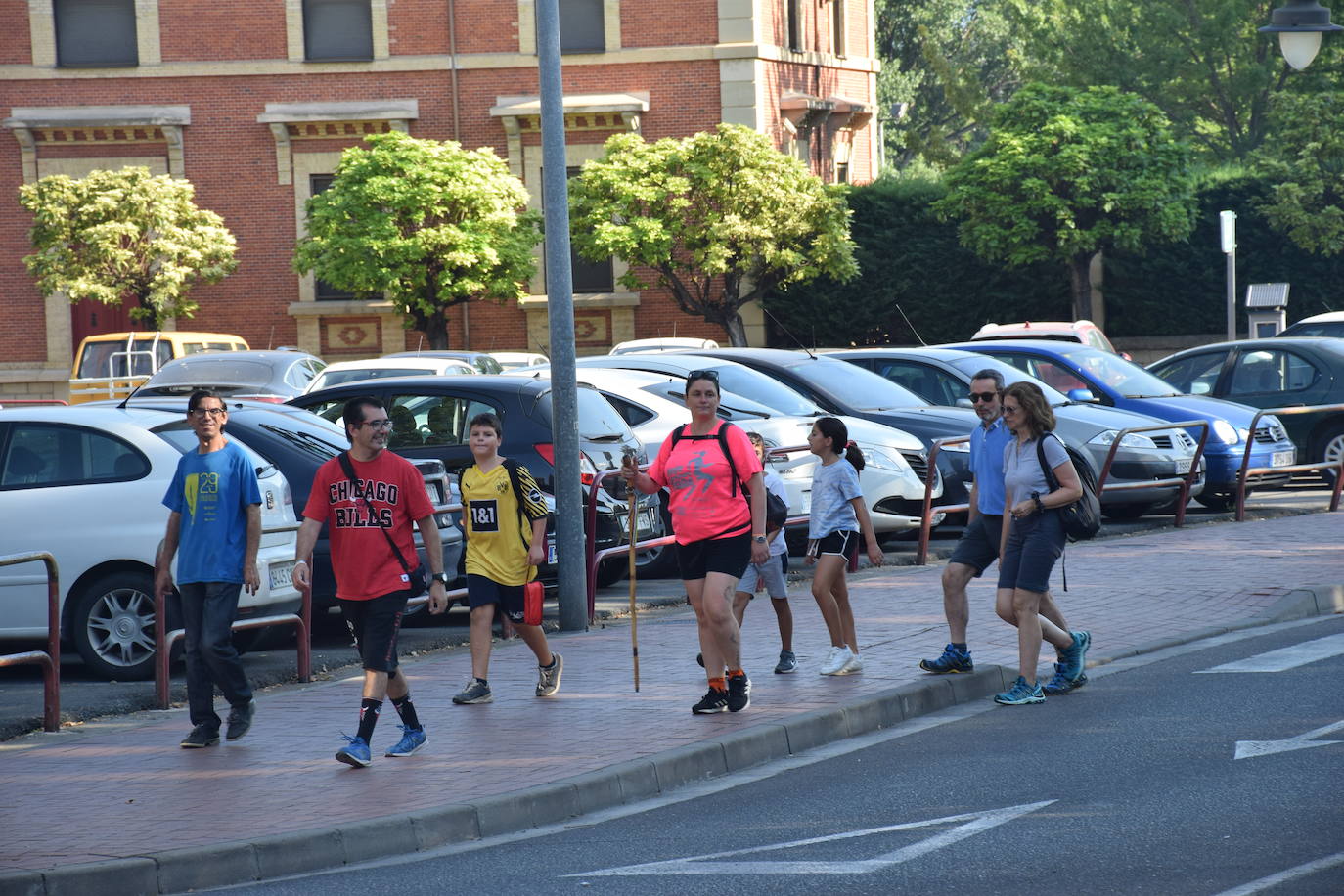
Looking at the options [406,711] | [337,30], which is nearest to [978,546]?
[406,711]

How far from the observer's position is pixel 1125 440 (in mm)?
16422

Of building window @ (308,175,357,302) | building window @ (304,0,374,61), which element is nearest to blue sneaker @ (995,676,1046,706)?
building window @ (308,175,357,302)

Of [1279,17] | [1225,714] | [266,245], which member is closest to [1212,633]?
[1225,714]

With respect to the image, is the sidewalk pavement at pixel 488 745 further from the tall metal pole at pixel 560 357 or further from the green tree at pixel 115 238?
the green tree at pixel 115 238

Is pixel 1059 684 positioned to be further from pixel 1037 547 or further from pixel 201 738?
pixel 201 738

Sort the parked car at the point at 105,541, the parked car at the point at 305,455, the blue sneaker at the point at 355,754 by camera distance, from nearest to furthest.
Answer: the blue sneaker at the point at 355,754, the parked car at the point at 105,541, the parked car at the point at 305,455

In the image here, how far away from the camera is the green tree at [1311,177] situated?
115ft

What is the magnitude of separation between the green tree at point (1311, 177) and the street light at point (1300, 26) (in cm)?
2163

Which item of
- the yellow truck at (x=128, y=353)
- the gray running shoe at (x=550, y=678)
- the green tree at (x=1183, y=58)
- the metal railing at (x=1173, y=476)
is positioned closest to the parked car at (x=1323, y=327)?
the metal railing at (x=1173, y=476)

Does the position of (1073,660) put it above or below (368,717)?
below

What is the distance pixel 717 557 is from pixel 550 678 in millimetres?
1307

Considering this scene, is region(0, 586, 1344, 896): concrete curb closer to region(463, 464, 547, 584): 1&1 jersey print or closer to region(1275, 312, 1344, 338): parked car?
region(463, 464, 547, 584): 1&1 jersey print

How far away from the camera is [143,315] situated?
3531 centimetres

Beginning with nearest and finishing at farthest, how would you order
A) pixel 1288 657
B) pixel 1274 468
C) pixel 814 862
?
pixel 814 862 < pixel 1288 657 < pixel 1274 468
